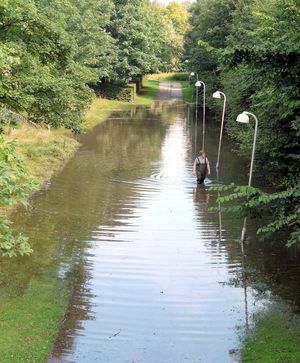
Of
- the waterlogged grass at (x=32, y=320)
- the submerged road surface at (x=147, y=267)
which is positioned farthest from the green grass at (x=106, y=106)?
the waterlogged grass at (x=32, y=320)

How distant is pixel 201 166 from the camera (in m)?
23.7

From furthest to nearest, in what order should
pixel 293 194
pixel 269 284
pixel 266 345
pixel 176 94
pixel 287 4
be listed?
pixel 176 94 < pixel 287 4 < pixel 269 284 < pixel 266 345 < pixel 293 194

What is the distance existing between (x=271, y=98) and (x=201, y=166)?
7.82 metres

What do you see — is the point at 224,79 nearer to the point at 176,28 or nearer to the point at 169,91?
the point at 169,91

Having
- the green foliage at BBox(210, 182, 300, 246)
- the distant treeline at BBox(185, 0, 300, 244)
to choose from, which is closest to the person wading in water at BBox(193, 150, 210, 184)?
the distant treeline at BBox(185, 0, 300, 244)

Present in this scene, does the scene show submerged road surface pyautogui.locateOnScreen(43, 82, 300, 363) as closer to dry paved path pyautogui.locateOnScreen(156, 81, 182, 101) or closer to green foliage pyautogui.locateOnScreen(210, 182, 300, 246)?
green foliage pyautogui.locateOnScreen(210, 182, 300, 246)

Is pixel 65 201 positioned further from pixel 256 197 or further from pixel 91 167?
pixel 256 197

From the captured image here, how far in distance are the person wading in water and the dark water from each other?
18.6 inches

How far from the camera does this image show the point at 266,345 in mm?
9867

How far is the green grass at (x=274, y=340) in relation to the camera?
9.33 meters

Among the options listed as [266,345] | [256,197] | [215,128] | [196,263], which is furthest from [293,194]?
[215,128]

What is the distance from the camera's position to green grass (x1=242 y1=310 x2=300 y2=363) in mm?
9328

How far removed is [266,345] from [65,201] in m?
12.3

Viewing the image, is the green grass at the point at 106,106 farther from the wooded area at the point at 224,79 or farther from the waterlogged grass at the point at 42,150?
the waterlogged grass at the point at 42,150
